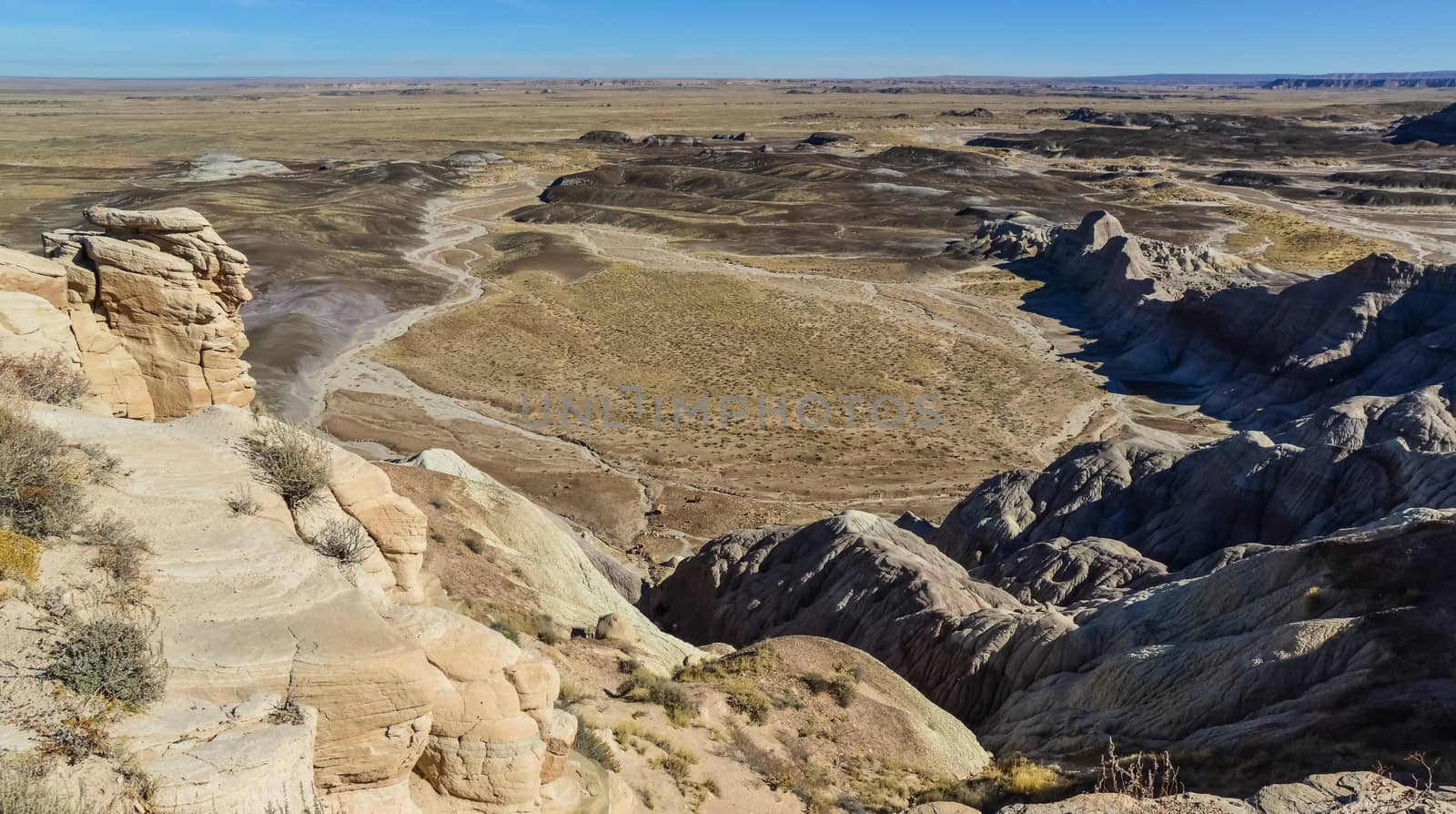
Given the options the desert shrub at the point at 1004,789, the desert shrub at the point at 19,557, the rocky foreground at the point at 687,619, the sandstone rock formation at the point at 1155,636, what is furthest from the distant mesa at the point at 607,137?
the desert shrub at the point at 19,557

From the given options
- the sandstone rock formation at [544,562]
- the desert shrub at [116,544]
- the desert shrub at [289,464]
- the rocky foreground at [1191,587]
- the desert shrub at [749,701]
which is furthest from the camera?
the sandstone rock formation at [544,562]

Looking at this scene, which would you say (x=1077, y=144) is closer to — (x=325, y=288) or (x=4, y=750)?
(x=325, y=288)

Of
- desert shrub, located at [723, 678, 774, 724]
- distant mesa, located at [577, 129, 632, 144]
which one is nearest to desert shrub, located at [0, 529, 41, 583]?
desert shrub, located at [723, 678, 774, 724]

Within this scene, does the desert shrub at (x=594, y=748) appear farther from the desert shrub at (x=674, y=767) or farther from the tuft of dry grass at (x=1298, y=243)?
the tuft of dry grass at (x=1298, y=243)

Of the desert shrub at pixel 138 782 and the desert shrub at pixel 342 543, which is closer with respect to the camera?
the desert shrub at pixel 138 782

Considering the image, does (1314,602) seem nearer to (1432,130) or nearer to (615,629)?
(615,629)

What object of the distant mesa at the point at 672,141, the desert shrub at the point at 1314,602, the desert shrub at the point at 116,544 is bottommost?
the desert shrub at the point at 1314,602

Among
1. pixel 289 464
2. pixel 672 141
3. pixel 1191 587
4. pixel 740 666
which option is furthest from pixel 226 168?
pixel 1191 587
